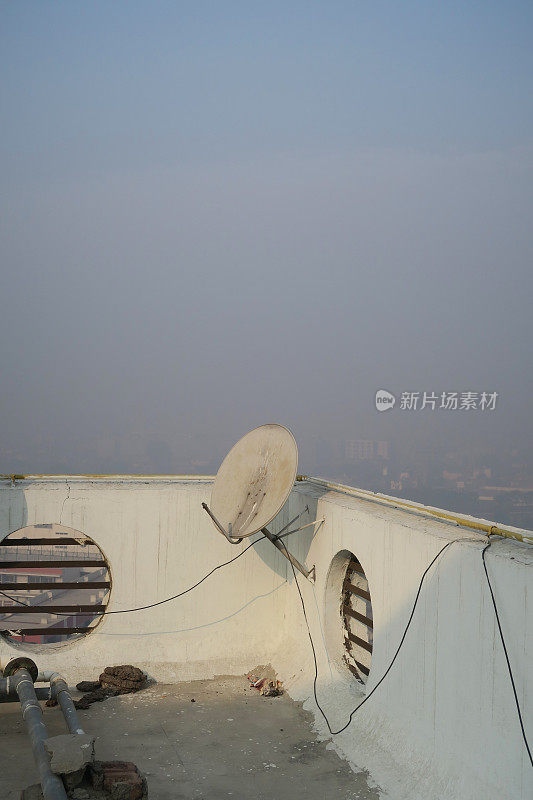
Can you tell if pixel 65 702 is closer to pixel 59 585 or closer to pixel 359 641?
pixel 59 585

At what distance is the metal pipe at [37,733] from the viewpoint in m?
4.51

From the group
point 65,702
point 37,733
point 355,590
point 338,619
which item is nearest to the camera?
point 37,733

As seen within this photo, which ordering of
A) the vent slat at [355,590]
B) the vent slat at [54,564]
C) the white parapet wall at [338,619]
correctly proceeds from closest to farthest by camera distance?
the white parapet wall at [338,619] < the vent slat at [355,590] < the vent slat at [54,564]

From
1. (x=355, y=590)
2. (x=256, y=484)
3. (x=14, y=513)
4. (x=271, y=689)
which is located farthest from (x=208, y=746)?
(x=14, y=513)

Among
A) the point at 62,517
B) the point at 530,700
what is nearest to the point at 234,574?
the point at 62,517

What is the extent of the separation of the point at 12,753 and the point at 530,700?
4.38m

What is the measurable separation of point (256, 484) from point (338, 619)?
1551 mm

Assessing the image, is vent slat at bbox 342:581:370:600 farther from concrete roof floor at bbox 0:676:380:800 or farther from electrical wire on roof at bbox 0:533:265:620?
electrical wire on roof at bbox 0:533:265:620

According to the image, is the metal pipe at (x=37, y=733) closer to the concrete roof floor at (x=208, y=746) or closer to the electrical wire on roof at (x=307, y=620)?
the concrete roof floor at (x=208, y=746)

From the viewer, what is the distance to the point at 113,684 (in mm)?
7832

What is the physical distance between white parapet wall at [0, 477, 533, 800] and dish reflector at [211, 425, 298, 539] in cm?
60

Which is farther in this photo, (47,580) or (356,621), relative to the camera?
(47,580)

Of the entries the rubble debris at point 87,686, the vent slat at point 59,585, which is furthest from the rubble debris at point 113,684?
the vent slat at point 59,585

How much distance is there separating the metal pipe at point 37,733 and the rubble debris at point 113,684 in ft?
2.94
